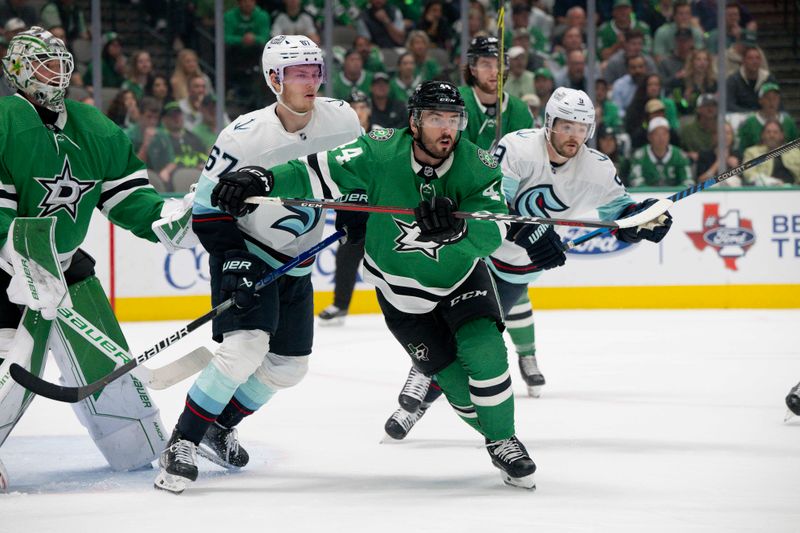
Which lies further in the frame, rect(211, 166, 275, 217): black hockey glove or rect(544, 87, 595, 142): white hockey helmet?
rect(544, 87, 595, 142): white hockey helmet

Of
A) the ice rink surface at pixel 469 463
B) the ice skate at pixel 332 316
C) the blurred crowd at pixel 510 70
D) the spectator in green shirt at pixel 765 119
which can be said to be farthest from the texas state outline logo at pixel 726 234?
the ice skate at pixel 332 316

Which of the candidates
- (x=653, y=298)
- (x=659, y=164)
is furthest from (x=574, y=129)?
(x=659, y=164)

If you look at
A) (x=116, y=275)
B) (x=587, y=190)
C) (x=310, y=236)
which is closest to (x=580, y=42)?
(x=116, y=275)

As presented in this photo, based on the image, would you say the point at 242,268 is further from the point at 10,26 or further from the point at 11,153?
the point at 10,26

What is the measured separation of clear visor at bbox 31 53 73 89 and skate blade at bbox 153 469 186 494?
1.13 m

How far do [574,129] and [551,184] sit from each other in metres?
0.23

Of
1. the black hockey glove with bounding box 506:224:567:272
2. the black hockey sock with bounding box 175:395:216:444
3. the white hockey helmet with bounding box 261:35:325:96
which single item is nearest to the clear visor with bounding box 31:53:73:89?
the white hockey helmet with bounding box 261:35:325:96

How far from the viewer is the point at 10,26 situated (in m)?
7.83

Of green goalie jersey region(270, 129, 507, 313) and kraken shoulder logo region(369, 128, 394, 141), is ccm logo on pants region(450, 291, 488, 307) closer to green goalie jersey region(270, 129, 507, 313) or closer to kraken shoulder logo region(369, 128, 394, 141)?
green goalie jersey region(270, 129, 507, 313)

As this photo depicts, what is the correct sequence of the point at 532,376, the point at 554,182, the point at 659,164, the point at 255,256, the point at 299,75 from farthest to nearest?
the point at 659,164, the point at 532,376, the point at 554,182, the point at 299,75, the point at 255,256

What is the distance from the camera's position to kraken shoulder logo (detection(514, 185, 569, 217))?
460 cm

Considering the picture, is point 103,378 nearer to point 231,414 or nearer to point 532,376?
point 231,414

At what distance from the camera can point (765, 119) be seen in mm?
8344

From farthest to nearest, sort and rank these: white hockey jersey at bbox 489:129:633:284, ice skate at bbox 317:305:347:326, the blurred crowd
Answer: the blurred crowd
ice skate at bbox 317:305:347:326
white hockey jersey at bbox 489:129:633:284
